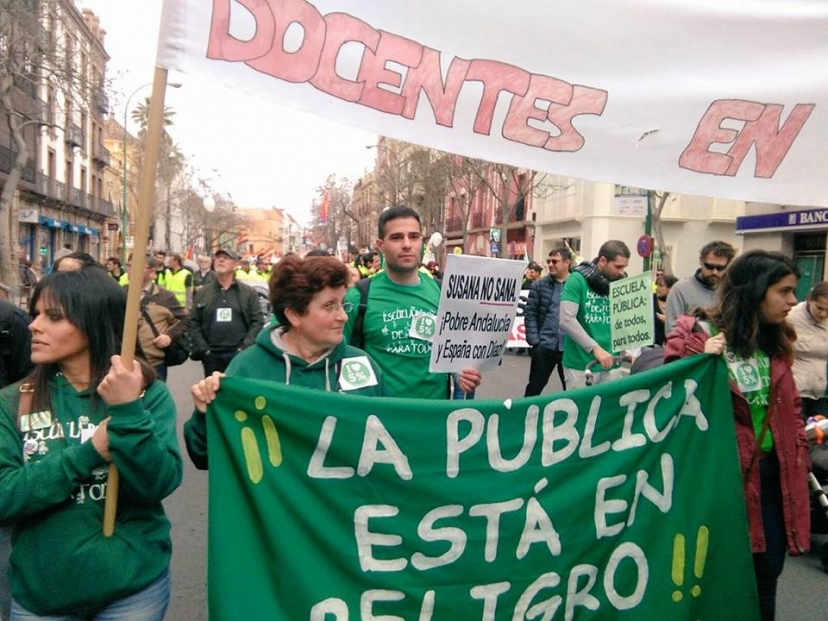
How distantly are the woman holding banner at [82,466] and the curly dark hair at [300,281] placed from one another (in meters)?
0.64

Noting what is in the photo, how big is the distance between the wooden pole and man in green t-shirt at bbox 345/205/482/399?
1.72 metres

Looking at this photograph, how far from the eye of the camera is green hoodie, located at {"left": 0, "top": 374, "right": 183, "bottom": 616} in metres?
2.00

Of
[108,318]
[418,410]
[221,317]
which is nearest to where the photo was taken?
[108,318]

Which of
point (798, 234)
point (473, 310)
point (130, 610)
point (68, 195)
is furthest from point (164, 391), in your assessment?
point (68, 195)

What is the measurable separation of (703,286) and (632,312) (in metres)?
0.76

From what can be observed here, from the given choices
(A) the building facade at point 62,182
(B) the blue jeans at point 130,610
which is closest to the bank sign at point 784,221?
(A) the building facade at point 62,182

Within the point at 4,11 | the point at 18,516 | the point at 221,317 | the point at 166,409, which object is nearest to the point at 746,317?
the point at 166,409

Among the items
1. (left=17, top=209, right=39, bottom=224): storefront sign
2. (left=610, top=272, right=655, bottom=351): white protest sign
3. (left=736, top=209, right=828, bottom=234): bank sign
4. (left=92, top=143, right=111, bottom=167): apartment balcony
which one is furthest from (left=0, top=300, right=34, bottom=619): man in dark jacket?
(left=92, top=143, right=111, bottom=167): apartment balcony

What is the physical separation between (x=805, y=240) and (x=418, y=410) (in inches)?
964

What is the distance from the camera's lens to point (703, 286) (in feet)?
18.6

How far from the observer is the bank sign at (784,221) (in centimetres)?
2167

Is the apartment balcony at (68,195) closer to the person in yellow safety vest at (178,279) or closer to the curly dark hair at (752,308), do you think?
the person in yellow safety vest at (178,279)

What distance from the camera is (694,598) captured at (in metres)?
2.86

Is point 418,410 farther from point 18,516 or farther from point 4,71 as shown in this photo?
point 4,71
